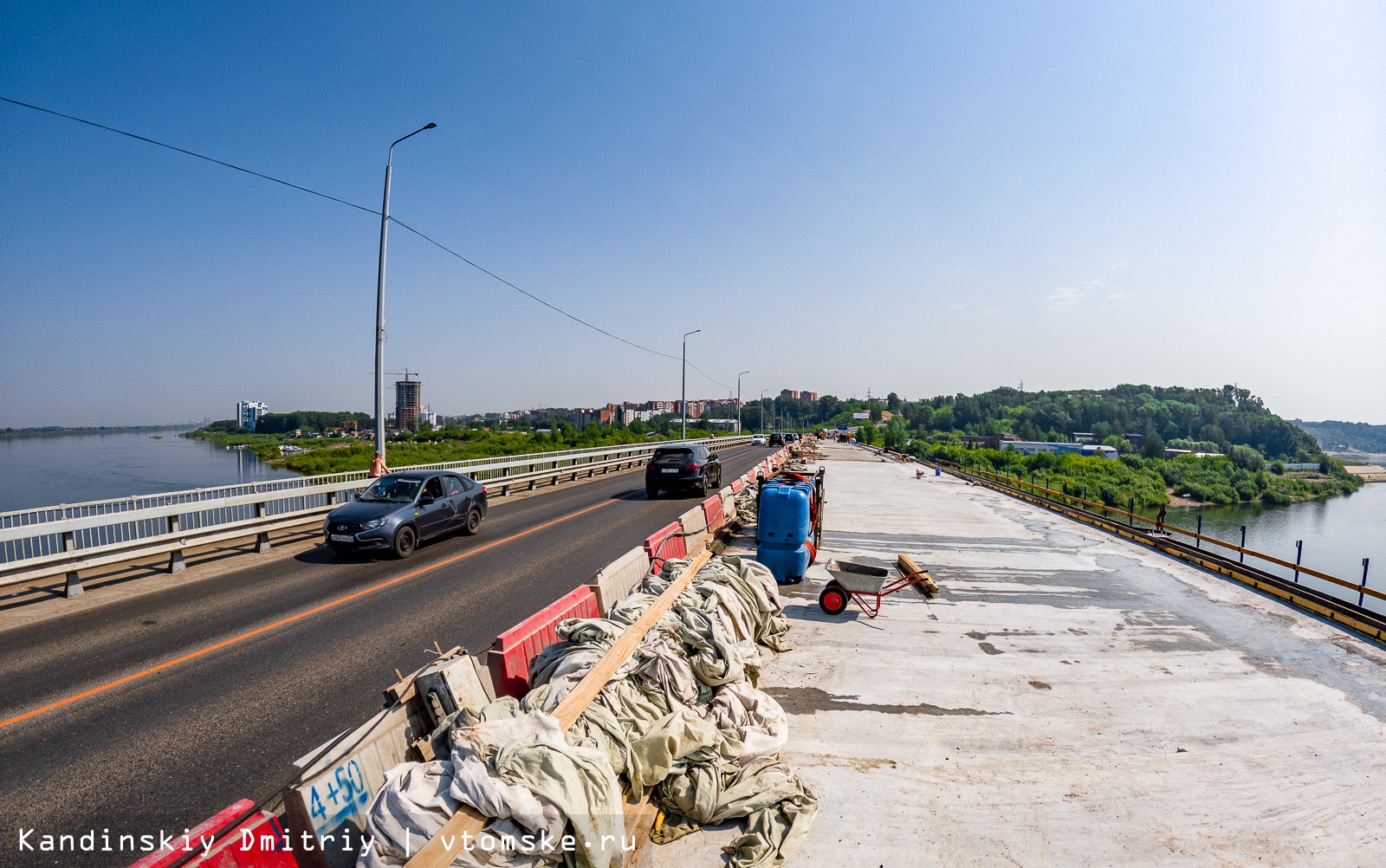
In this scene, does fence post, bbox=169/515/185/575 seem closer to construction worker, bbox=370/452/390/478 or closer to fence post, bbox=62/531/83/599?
fence post, bbox=62/531/83/599

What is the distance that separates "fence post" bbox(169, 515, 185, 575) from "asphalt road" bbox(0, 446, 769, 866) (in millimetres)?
881

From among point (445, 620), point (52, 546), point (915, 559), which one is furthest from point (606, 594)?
point (52, 546)

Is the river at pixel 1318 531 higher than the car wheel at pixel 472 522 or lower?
lower

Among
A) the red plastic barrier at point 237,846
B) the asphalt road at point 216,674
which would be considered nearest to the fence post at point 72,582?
the asphalt road at point 216,674

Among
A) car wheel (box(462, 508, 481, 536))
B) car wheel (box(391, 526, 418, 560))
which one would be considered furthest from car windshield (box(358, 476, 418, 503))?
car wheel (box(462, 508, 481, 536))

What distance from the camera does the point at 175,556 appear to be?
31.9ft

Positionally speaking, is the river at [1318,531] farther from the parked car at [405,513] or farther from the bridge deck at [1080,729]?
the parked car at [405,513]

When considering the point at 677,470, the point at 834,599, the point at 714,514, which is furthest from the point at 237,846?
the point at 677,470

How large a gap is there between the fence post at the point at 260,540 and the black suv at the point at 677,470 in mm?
10726

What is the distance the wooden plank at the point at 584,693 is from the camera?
2.67m

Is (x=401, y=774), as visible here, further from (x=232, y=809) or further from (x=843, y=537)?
(x=843, y=537)

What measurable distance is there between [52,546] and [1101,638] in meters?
17.0

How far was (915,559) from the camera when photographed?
11773 millimetres

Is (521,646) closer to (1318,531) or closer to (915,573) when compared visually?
(915,573)
